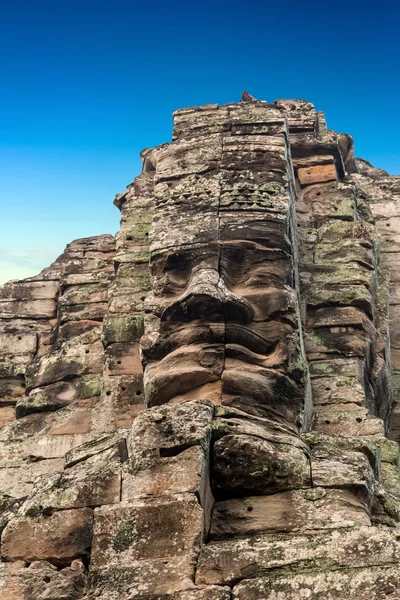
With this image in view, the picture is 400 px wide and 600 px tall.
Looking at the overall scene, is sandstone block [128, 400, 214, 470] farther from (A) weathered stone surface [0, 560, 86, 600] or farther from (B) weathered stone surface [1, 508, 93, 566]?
(A) weathered stone surface [0, 560, 86, 600]

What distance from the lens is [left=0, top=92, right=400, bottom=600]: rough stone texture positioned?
7.79 m

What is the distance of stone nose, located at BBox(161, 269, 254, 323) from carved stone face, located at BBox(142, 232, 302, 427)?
0.01 meters

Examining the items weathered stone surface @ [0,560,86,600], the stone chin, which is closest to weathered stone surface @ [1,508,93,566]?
weathered stone surface @ [0,560,86,600]

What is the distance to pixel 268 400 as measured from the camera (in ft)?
32.7

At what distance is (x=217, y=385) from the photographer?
987 centimetres

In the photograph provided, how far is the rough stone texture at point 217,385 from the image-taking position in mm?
7789

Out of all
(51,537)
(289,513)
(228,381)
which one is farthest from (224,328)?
(51,537)

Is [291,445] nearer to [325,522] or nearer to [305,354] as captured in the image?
[325,522]

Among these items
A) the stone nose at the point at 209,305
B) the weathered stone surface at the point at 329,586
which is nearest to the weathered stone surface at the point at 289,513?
the weathered stone surface at the point at 329,586

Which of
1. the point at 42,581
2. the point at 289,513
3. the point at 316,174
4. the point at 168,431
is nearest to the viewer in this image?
the point at 42,581

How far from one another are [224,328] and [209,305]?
292 millimetres

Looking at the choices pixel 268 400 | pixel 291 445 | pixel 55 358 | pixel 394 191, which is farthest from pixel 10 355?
pixel 394 191

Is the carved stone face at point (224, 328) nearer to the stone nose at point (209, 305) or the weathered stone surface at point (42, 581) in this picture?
the stone nose at point (209, 305)

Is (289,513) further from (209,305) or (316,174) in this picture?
(316,174)
